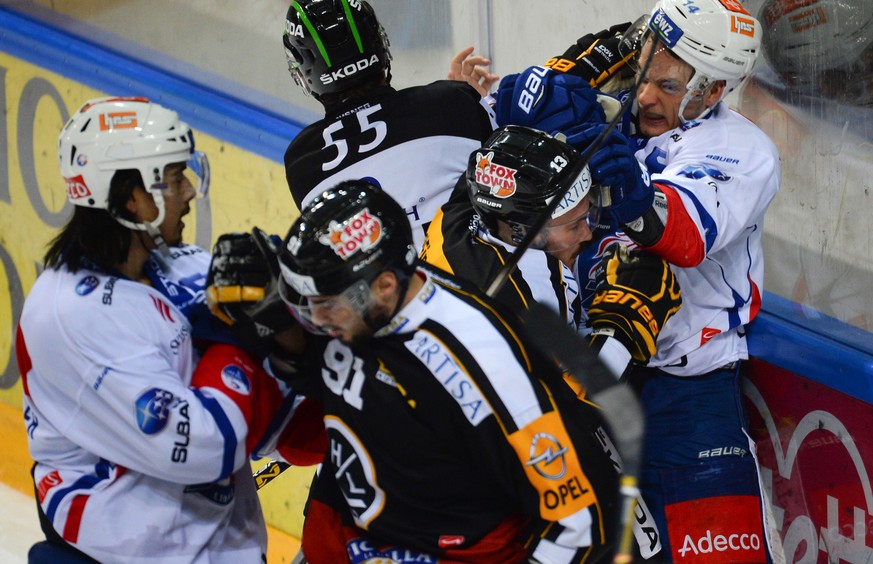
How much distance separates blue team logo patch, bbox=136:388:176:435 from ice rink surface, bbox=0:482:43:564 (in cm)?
238

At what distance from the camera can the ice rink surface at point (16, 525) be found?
14.3 ft

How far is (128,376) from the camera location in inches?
85.6

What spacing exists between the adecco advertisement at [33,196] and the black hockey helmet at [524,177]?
6.78 ft

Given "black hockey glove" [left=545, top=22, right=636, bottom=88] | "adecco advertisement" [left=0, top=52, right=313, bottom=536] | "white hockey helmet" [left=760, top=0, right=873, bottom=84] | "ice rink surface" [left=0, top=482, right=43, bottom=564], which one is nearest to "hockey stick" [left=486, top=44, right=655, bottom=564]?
"black hockey glove" [left=545, top=22, right=636, bottom=88]

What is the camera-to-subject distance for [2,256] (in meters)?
5.32

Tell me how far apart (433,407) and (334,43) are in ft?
3.72

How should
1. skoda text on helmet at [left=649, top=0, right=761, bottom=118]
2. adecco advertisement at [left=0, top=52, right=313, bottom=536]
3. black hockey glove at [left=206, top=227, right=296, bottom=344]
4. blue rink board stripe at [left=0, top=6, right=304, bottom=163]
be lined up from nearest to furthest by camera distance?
black hockey glove at [left=206, top=227, right=296, bottom=344], skoda text on helmet at [left=649, top=0, right=761, bottom=118], blue rink board stripe at [left=0, top=6, right=304, bottom=163], adecco advertisement at [left=0, top=52, right=313, bottom=536]

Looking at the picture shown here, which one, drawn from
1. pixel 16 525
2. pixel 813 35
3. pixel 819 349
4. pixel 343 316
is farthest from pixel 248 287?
pixel 16 525

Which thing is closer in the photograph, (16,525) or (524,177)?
(524,177)

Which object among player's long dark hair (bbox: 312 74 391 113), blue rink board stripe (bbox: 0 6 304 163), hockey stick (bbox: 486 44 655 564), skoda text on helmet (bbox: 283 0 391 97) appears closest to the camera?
hockey stick (bbox: 486 44 655 564)

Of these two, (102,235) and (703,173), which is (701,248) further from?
(102,235)

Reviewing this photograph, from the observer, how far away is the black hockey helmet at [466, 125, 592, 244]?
234cm

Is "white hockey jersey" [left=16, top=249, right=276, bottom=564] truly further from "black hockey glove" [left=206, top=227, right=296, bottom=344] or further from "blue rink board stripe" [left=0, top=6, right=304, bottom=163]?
"blue rink board stripe" [left=0, top=6, right=304, bottom=163]

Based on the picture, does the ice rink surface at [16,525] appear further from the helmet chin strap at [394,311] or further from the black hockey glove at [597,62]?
the helmet chin strap at [394,311]
